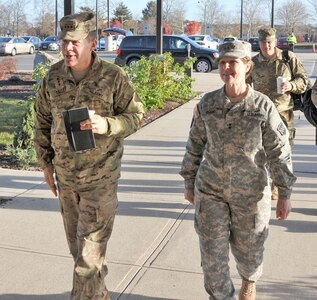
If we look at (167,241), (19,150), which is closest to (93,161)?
(167,241)

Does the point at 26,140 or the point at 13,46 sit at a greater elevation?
the point at 13,46

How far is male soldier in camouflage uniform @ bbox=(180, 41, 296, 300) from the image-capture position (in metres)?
3.03

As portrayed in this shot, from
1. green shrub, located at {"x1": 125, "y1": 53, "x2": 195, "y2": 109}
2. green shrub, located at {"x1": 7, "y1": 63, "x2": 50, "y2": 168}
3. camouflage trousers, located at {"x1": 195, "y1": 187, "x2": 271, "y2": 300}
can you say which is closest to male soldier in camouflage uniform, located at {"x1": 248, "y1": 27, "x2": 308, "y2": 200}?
camouflage trousers, located at {"x1": 195, "y1": 187, "x2": 271, "y2": 300}

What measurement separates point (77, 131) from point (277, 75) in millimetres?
3068

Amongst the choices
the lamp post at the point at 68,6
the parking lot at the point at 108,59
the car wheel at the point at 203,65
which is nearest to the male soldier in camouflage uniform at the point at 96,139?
the lamp post at the point at 68,6

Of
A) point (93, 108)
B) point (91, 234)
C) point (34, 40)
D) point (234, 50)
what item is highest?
point (34, 40)

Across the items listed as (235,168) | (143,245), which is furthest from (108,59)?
(235,168)

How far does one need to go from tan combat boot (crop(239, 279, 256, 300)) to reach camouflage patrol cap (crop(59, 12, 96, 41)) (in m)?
1.76

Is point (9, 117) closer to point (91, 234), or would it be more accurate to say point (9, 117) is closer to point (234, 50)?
point (91, 234)

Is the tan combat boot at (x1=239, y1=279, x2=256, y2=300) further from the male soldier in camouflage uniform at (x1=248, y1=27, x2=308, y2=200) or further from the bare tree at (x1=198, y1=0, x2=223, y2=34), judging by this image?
the bare tree at (x1=198, y1=0, x2=223, y2=34)

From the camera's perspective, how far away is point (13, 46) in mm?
41906

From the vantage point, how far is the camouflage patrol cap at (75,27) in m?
3.06

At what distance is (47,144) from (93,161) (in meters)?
0.42

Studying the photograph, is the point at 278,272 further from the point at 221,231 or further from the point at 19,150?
the point at 19,150
